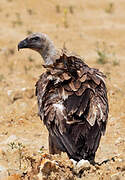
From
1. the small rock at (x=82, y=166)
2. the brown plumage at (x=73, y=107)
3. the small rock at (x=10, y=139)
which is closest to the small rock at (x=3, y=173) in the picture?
the brown plumage at (x=73, y=107)

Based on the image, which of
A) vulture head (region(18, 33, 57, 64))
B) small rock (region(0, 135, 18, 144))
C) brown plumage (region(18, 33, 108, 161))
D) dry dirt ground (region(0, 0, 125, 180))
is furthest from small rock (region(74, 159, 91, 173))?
vulture head (region(18, 33, 57, 64))

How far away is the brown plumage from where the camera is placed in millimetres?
4957

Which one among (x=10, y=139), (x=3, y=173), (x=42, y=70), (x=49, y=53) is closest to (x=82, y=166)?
(x=3, y=173)

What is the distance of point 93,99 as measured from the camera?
521 cm

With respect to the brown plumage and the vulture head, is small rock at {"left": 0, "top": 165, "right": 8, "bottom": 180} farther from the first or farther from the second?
the vulture head

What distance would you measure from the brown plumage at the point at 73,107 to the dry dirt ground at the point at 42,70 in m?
0.40

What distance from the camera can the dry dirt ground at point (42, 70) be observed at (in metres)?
4.61

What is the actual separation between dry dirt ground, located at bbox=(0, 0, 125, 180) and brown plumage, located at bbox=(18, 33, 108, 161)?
0.40 meters

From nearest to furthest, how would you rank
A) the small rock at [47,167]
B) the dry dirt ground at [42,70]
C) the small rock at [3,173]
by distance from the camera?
1. the small rock at [47,167]
2. the dry dirt ground at [42,70]
3. the small rock at [3,173]

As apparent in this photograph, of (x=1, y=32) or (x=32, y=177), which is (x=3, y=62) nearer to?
Result: (x=1, y=32)

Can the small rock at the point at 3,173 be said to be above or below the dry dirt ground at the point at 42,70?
below

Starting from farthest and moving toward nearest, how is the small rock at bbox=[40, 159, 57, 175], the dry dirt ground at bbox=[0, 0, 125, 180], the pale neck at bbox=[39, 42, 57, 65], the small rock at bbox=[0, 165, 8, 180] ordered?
A: the pale neck at bbox=[39, 42, 57, 65] → the small rock at bbox=[0, 165, 8, 180] → the dry dirt ground at bbox=[0, 0, 125, 180] → the small rock at bbox=[40, 159, 57, 175]

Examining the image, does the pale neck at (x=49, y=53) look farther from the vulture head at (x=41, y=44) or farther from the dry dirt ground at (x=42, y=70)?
the dry dirt ground at (x=42, y=70)

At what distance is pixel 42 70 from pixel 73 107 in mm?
5583
